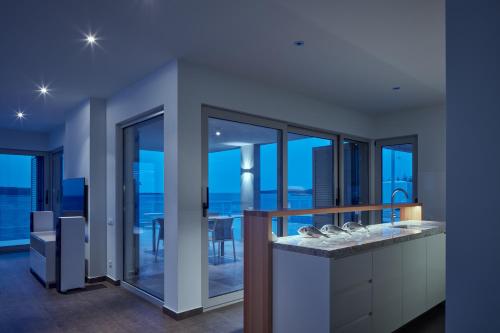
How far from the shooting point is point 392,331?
297 cm

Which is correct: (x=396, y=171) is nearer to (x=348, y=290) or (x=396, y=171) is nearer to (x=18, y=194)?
(x=348, y=290)

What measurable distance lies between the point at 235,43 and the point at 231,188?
174 centimetres

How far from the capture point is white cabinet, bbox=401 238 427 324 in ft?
10.3

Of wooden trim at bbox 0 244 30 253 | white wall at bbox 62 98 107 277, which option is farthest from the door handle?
wooden trim at bbox 0 244 30 253

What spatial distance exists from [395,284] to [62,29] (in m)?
3.58

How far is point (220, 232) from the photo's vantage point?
13.8ft

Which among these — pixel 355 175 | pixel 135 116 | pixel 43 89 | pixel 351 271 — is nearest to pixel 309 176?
pixel 355 175

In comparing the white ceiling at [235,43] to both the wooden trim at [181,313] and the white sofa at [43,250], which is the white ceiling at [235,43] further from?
the wooden trim at [181,313]

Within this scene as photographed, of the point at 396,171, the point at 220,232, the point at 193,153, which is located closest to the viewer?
the point at 193,153
